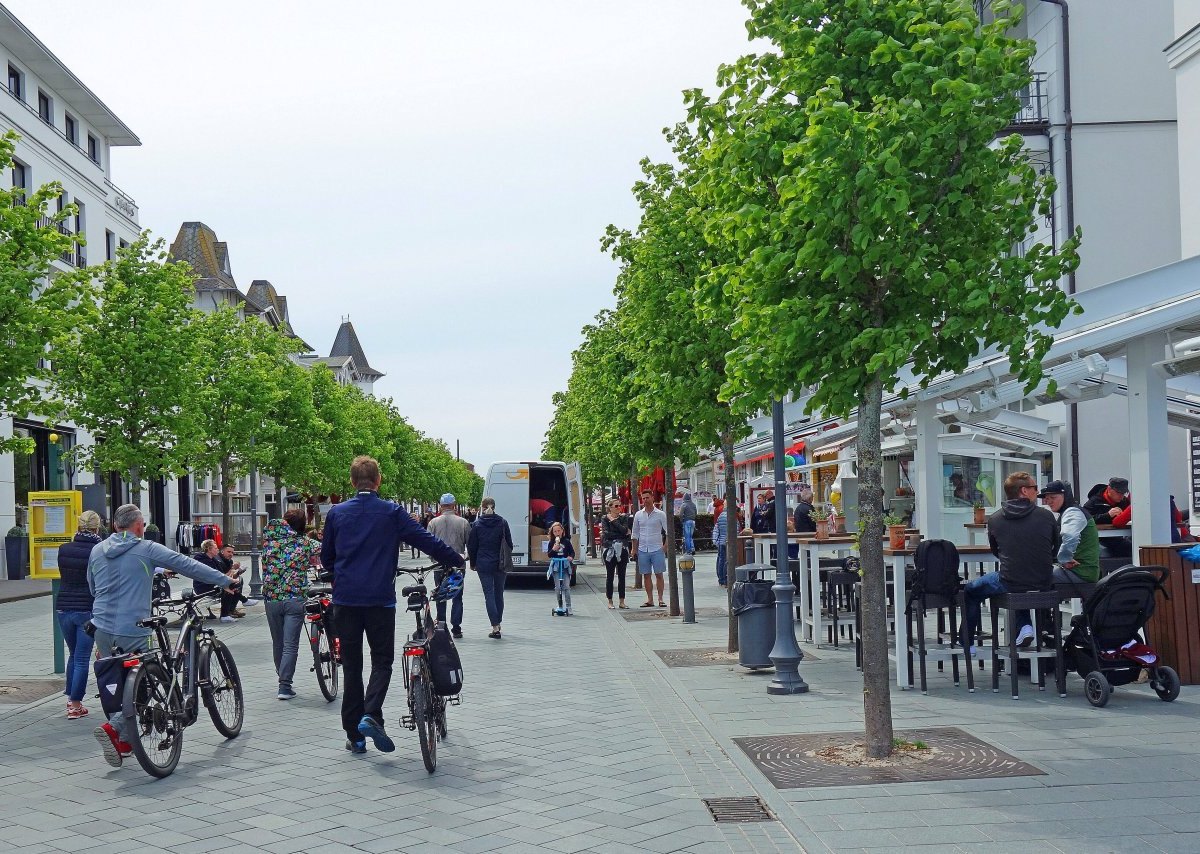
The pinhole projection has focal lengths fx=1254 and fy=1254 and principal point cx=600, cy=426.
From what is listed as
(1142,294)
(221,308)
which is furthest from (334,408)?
(1142,294)

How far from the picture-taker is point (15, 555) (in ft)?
111

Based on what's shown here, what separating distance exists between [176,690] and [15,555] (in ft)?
93.2

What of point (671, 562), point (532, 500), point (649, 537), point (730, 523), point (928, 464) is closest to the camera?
point (730, 523)

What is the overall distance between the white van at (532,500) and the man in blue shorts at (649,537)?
26.6 ft

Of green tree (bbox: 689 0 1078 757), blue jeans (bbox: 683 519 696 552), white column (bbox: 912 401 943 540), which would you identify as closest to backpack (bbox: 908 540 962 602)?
green tree (bbox: 689 0 1078 757)

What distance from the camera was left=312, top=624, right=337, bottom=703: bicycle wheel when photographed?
11.3 metres

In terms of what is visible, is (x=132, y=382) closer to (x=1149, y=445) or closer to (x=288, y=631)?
(x=288, y=631)

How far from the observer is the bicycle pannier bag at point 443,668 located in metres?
8.24

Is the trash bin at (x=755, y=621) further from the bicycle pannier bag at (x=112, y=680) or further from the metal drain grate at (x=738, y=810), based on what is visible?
the bicycle pannier bag at (x=112, y=680)

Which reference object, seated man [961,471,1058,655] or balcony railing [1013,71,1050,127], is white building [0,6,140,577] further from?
seated man [961,471,1058,655]

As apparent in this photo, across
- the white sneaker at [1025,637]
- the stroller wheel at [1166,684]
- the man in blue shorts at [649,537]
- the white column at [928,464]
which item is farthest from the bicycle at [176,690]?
the man in blue shorts at [649,537]

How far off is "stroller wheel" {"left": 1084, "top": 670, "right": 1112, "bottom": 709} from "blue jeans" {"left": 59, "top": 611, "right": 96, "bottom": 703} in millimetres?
8135

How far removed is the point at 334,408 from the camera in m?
50.5

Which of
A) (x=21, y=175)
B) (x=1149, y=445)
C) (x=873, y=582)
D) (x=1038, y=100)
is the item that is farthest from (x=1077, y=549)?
(x=21, y=175)
